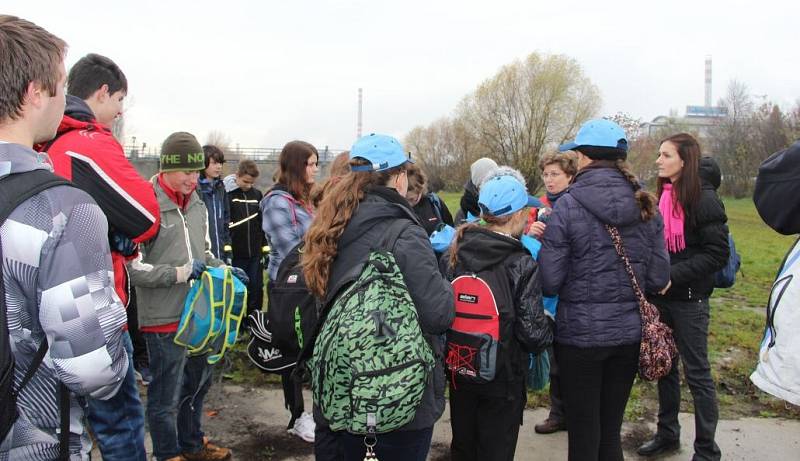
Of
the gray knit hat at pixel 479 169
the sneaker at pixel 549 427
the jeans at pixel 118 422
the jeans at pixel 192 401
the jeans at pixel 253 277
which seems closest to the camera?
the jeans at pixel 118 422

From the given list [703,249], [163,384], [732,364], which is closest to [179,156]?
[163,384]

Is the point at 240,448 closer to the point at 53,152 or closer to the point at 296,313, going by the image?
the point at 296,313

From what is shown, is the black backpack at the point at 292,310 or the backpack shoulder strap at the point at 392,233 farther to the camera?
the black backpack at the point at 292,310

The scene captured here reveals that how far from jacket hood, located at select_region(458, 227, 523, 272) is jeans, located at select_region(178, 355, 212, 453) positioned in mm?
1863

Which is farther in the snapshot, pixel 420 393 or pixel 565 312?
pixel 565 312

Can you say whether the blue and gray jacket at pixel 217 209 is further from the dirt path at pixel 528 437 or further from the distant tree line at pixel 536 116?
the distant tree line at pixel 536 116

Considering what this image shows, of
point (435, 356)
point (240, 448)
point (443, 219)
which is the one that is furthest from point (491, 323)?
point (443, 219)

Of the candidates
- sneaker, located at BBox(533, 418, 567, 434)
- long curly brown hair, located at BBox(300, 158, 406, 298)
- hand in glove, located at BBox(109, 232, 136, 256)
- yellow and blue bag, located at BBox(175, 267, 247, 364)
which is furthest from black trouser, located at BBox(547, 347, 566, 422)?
hand in glove, located at BBox(109, 232, 136, 256)

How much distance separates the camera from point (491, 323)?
2871mm

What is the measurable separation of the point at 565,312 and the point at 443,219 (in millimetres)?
2484

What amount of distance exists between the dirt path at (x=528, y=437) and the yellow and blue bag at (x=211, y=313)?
37.3 inches

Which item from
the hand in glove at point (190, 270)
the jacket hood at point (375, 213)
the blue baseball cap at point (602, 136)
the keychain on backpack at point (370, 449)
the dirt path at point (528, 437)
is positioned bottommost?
the dirt path at point (528, 437)

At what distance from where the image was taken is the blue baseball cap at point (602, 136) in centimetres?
316

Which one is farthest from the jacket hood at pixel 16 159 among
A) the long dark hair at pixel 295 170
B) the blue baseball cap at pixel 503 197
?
the long dark hair at pixel 295 170
